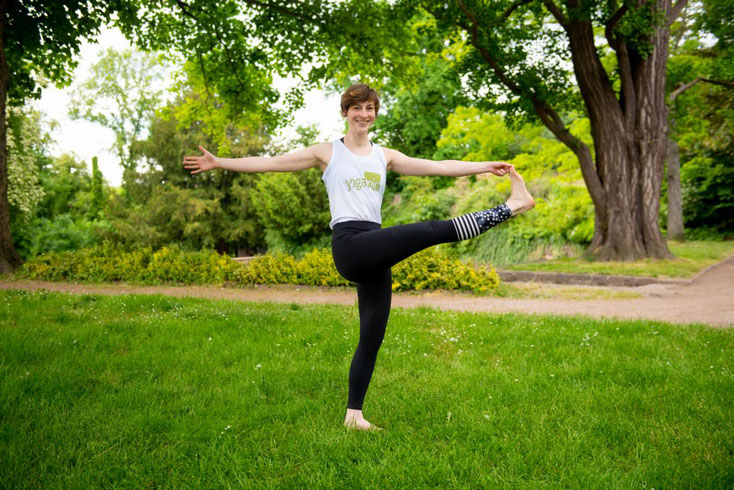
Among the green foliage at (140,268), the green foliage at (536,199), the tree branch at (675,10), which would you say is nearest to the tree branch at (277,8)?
the green foliage at (140,268)

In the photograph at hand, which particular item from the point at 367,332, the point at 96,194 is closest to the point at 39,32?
the point at 367,332

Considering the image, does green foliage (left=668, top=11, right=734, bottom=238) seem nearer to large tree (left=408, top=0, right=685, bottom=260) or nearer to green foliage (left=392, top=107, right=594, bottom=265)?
green foliage (left=392, top=107, right=594, bottom=265)

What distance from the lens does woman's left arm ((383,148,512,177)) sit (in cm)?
352

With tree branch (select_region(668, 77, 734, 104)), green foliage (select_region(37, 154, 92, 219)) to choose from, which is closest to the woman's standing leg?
tree branch (select_region(668, 77, 734, 104))

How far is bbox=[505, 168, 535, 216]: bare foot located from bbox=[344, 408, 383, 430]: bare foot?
1.70m

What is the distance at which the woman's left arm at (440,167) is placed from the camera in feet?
11.5

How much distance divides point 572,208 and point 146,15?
14.3m

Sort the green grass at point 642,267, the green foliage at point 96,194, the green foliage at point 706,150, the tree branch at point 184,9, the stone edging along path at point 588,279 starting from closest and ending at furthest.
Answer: the tree branch at point 184,9
the stone edging along path at point 588,279
the green grass at point 642,267
the green foliage at point 706,150
the green foliage at point 96,194

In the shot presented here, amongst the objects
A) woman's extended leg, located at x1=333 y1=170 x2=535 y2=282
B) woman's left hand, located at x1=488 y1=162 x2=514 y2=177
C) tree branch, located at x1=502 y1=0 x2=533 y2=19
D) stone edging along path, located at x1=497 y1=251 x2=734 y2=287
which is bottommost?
stone edging along path, located at x1=497 y1=251 x2=734 y2=287

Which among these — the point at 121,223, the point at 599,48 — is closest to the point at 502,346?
the point at 599,48

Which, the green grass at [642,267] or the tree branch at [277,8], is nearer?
the tree branch at [277,8]

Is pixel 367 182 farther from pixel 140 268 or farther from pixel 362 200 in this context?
pixel 140 268

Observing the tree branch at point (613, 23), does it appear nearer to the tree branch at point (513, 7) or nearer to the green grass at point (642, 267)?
the tree branch at point (513, 7)

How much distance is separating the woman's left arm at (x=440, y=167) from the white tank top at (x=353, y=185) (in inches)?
10.5
